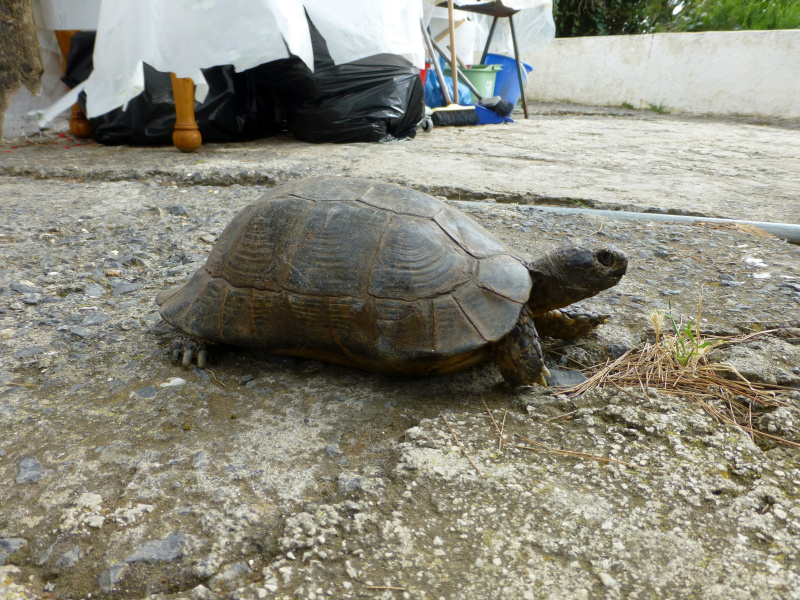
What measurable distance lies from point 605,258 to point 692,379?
0.40 m

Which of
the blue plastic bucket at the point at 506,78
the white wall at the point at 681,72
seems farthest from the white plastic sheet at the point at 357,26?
the white wall at the point at 681,72

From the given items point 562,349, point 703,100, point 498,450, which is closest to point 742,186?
point 562,349

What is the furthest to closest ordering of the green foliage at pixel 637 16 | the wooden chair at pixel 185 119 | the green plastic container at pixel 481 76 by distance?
the green foliage at pixel 637 16 → the green plastic container at pixel 481 76 → the wooden chair at pixel 185 119

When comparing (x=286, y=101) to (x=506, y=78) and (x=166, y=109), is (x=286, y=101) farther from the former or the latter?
(x=506, y=78)

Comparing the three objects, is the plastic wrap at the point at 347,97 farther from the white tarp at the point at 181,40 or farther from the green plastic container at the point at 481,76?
the green plastic container at the point at 481,76

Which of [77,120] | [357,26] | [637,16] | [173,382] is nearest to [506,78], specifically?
[357,26]

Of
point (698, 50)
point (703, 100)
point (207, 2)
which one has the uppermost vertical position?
point (207, 2)

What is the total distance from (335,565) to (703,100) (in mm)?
11047

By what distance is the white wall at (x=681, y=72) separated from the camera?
9.04 meters

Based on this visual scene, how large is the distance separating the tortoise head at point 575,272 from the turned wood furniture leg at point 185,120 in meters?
3.33

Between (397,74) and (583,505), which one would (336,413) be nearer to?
(583,505)

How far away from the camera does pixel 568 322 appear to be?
5.56 feet

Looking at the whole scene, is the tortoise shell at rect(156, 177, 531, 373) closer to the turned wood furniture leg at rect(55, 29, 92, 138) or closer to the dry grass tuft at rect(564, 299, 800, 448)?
the dry grass tuft at rect(564, 299, 800, 448)

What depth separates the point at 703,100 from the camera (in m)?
9.78
